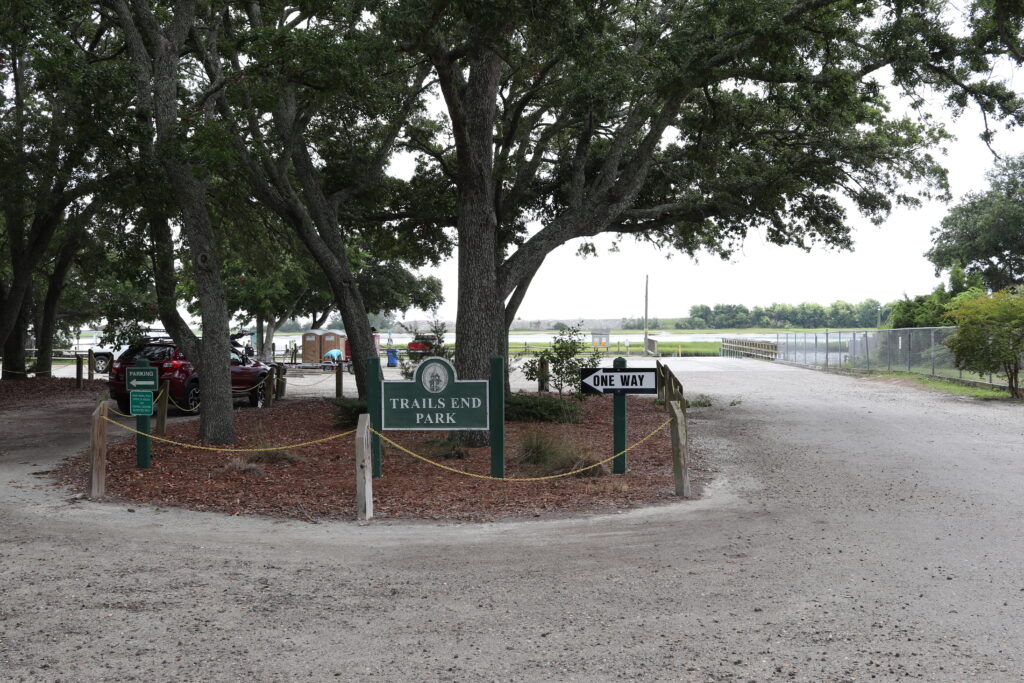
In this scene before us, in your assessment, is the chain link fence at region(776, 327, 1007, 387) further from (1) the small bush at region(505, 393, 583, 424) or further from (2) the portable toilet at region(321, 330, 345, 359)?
(2) the portable toilet at region(321, 330, 345, 359)

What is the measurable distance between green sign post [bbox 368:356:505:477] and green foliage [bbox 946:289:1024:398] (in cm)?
1762

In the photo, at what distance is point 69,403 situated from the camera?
847 inches

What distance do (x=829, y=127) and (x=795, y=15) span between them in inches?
215

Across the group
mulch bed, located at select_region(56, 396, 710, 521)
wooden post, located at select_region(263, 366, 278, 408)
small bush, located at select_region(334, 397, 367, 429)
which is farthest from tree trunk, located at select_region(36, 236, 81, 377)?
mulch bed, located at select_region(56, 396, 710, 521)

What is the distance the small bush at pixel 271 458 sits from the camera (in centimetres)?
1137

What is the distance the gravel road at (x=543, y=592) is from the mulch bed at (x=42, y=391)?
13.3m

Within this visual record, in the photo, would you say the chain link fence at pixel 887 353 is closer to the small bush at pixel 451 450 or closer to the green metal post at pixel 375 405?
the small bush at pixel 451 450

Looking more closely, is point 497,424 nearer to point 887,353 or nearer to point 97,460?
point 97,460

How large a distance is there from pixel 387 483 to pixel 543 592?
→ 14.1 feet

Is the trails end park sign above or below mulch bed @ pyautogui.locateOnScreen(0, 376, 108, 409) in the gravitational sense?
above

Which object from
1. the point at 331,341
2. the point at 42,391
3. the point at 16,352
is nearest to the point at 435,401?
the point at 42,391

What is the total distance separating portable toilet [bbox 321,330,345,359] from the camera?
1813 inches

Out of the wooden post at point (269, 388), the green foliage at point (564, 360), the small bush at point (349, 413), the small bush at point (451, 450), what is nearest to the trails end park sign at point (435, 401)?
the small bush at point (451, 450)

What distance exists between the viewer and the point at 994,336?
22.8 metres
